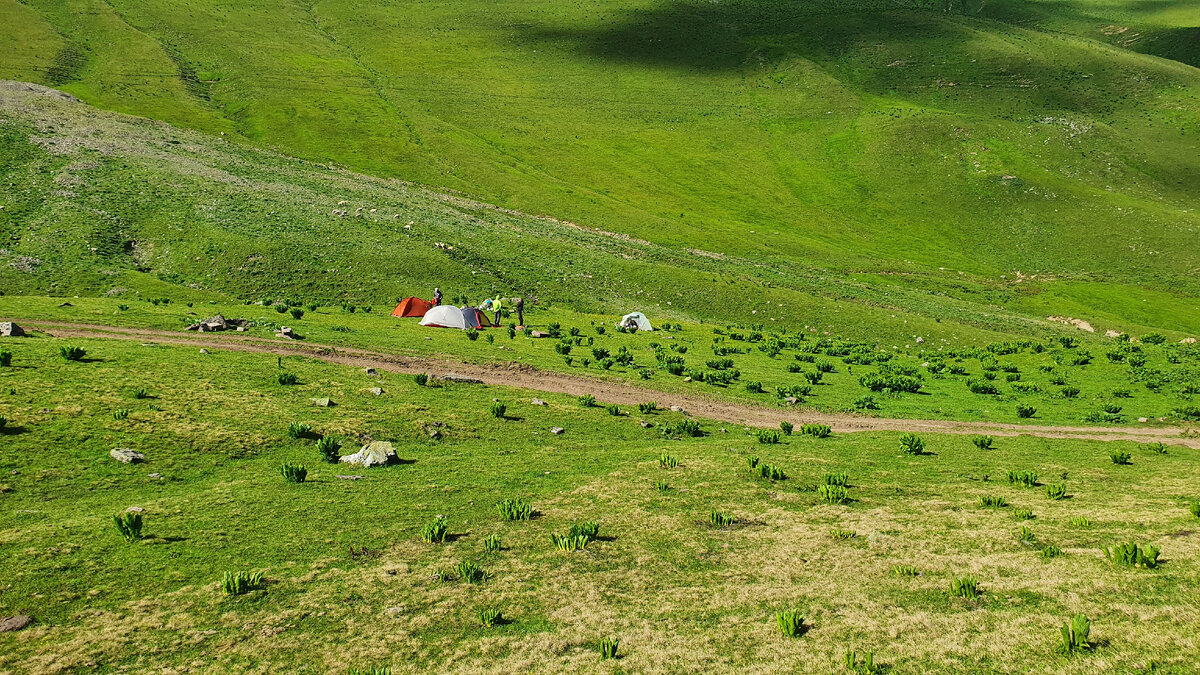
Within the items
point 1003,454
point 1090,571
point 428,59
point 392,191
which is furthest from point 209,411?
point 428,59

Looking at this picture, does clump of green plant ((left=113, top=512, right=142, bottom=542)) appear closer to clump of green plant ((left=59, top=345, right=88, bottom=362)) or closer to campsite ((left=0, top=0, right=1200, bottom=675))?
campsite ((left=0, top=0, right=1200, bottom=675))

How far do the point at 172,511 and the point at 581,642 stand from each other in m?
10.4

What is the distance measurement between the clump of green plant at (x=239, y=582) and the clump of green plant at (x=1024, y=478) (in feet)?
65.6

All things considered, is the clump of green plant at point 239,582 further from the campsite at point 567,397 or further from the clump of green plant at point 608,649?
the clump of green plant at point 608,649

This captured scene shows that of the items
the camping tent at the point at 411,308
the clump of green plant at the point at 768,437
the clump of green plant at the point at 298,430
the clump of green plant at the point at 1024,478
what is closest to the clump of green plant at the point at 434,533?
the clump of green plant at the point at 298,430

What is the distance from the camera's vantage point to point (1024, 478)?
59.9 feet

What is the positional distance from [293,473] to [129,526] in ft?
13.5

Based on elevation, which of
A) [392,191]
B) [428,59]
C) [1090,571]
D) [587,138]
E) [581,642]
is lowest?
[581,642]

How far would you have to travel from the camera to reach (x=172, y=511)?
1429cm

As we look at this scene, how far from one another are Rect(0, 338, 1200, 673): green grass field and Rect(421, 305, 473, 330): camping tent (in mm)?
18849

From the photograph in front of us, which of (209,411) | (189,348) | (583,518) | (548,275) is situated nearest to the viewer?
(583,518)

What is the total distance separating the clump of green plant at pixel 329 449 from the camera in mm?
18703

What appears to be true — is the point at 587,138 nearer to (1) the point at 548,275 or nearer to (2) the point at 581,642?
(1) the point at 548,275

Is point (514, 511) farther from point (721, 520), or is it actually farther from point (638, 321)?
point (638, 321)
